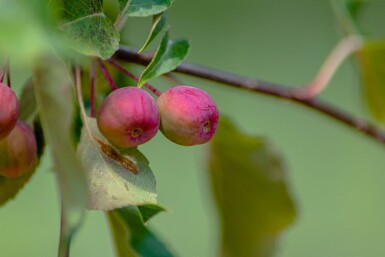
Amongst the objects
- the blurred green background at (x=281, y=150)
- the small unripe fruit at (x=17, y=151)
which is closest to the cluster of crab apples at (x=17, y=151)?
the small unripe fruit at (x=17, y=151)

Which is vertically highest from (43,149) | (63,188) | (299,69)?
(63,188)

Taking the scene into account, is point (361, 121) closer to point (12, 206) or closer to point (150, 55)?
point (150, 55)

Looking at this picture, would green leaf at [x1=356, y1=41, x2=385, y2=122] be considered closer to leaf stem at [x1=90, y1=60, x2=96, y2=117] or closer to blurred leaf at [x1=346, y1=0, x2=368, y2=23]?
blurred leaf at [x1=346, y1=0, x2=368, y2=23]

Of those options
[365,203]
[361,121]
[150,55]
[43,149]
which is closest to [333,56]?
[361,121]

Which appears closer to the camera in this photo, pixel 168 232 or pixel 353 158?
pixel 168 232

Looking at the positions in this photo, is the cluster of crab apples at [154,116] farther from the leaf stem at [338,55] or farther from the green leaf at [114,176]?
the leaf stem at [338,55]
